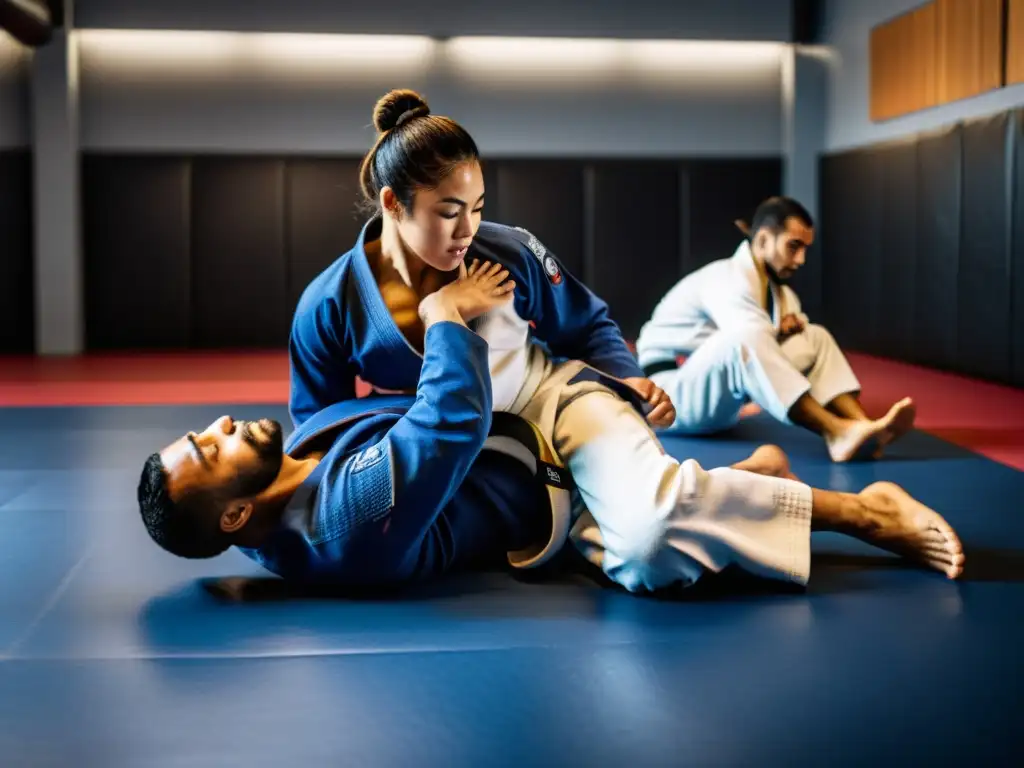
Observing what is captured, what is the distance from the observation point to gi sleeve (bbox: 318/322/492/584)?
2.27m

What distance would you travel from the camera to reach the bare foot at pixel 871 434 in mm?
3969

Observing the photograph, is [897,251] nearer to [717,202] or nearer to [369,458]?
[717,202]

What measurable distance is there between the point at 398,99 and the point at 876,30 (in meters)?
6.17

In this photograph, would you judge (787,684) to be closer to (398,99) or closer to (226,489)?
(226,489)

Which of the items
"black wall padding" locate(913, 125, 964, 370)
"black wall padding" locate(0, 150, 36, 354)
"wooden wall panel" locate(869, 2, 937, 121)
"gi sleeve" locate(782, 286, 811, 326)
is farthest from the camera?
"black wall padding" locate(0, 150, 36, 354)

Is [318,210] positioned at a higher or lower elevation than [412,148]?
higher

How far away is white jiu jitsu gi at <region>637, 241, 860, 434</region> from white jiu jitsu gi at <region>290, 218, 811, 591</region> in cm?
138

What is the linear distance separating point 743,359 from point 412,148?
6.90 ft

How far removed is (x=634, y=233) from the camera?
9094mm

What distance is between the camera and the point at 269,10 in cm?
862

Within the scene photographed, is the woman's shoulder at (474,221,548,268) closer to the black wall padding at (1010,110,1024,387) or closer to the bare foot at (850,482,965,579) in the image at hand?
the bare foot at (850,482,965,579)

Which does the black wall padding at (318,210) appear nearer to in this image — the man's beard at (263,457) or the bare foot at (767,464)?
the bare foot at (767,464)

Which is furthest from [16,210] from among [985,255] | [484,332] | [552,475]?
[552,475]

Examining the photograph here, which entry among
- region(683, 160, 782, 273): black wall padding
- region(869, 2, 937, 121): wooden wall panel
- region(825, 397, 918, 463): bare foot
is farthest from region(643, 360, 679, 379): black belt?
region(683, 160, 782, 273): black wall padding
